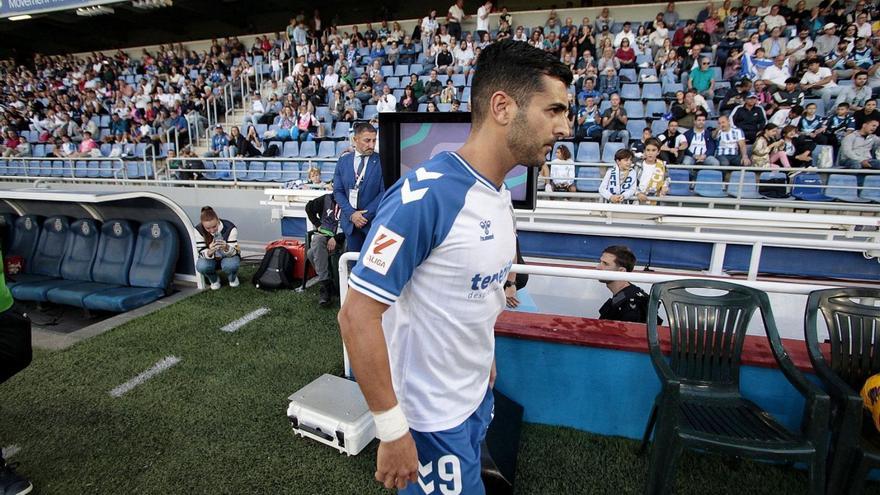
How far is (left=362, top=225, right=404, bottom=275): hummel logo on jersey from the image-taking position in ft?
3.67

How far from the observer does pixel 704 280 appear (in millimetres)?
2418

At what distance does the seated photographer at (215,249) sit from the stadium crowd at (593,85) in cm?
510

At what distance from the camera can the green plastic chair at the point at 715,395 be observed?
191 centimetres

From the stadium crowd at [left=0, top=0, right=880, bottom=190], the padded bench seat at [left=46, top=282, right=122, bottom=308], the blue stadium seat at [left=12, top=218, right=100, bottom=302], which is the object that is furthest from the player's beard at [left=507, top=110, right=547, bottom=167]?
the stadium crowd at [left=0, top=0, right=880, bottom=190]

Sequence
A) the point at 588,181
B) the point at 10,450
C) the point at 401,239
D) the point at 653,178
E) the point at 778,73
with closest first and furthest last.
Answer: the point at 401,239 → the point at 10,450 → the point at 653,178 → the point at 588,181 → the point at 778,73

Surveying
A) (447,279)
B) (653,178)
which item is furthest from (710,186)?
(447,279)

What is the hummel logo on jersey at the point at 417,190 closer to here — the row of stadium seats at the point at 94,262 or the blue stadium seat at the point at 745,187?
the row of stadium seats at the point at 94,262

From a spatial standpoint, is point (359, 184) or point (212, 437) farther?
point (359, 184)

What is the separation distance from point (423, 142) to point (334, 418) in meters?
1.72

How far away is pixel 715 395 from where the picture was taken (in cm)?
236

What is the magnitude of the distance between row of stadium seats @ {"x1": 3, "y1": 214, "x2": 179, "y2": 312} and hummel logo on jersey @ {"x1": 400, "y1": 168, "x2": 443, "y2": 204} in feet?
16.6

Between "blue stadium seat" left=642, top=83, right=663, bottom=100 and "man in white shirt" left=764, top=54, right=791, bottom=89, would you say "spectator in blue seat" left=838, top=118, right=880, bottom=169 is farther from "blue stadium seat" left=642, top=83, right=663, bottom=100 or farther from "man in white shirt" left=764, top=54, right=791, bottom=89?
"blue stadium seat" left=642, top=83, right=663, bottom=100

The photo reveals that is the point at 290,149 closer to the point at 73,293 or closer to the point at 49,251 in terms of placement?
the point at 49,251

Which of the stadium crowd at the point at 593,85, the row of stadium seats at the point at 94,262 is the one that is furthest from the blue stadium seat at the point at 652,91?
the row of stadium seats at the point at 94,262
